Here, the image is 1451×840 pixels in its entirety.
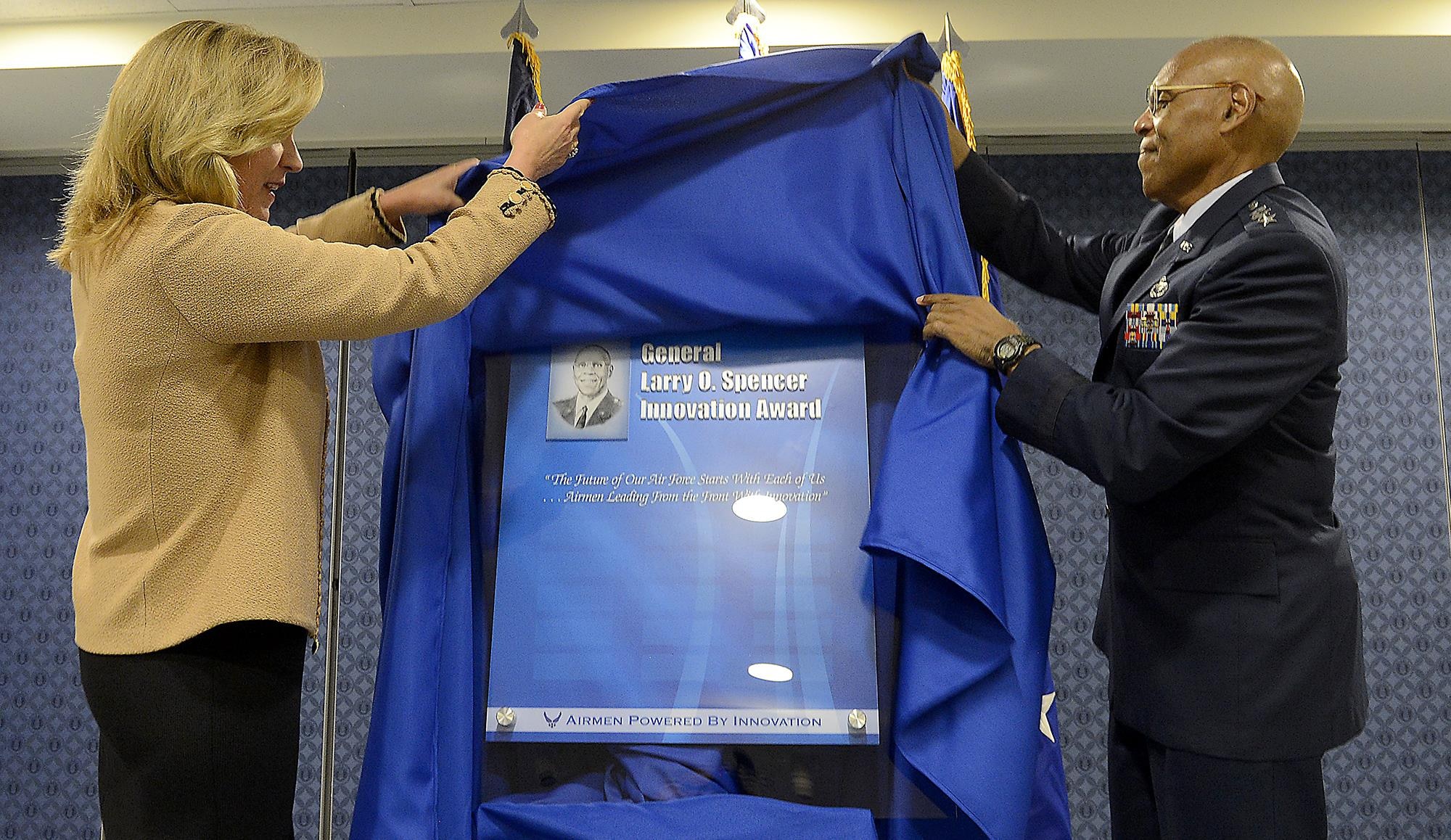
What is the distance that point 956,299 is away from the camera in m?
1.43

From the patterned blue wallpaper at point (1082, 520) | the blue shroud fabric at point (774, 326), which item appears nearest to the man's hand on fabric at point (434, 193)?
the blue shroud fabric at point (774, 326)

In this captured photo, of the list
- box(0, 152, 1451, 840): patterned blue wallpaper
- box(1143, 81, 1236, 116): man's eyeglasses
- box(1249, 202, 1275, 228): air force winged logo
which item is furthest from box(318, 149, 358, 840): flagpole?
box(1249, 202, 1275, 228): air force winged logo

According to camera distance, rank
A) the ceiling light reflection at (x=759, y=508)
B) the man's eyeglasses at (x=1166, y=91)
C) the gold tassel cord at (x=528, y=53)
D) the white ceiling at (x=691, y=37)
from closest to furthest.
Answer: the ceiling light reflection at (x=759, y=508) < the man's eyeglasses at (x=1166, y=91) < the gold tassel cord at (x=528, y=53) < the white ceiling at (x=691, y=37)

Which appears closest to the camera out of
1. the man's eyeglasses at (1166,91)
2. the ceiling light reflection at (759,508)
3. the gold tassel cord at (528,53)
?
the ceiling light reflection at (759,508)

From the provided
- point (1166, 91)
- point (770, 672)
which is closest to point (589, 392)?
point (770, 672)

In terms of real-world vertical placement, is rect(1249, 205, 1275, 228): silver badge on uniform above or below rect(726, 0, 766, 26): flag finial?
below

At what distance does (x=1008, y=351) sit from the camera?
1406 millimetres

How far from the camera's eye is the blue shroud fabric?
4.42 feet

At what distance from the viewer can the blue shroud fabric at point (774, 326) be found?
135cm

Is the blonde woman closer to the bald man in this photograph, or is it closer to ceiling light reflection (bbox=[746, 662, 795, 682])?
ceiling light reflection (bbox=[746, 662, 795, 682])

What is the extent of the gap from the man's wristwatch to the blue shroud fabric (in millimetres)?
39

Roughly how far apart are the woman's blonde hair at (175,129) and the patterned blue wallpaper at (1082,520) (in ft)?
8.09

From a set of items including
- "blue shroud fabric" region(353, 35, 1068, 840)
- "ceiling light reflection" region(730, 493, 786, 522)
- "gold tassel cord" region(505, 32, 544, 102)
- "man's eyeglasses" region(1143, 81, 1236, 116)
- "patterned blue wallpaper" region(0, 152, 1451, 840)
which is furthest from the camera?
"patterned blue wallpaper" region(0, 152, 1451, 840)

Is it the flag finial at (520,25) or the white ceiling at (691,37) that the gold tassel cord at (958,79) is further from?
the white ceiling at (691,37)
